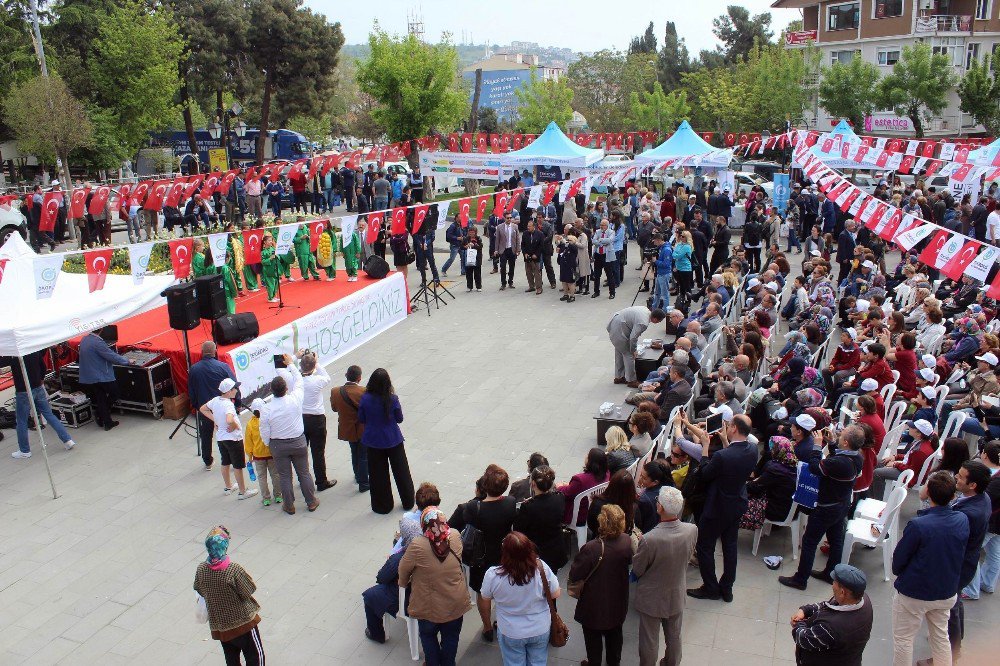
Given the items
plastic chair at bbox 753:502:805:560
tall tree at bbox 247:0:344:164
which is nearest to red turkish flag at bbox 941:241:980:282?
plastic chair at bbox 753:502:805:560

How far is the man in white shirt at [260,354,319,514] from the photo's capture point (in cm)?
792

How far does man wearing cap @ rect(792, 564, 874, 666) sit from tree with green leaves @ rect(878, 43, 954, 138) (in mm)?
38411

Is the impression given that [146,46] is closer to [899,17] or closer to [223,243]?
[223,243]

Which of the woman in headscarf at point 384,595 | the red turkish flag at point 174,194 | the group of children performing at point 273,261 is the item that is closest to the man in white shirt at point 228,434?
the woman in headscarf at point 384,595

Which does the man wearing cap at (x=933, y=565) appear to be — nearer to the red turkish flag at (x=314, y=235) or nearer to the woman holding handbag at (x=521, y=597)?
the woman holding handbag at (x=521, y=597)

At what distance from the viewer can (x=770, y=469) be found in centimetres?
691

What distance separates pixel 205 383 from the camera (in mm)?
9328

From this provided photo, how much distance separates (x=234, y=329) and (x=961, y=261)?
10075mm

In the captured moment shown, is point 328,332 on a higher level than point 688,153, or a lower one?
lower

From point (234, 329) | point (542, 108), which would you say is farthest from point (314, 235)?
point (542, 108)

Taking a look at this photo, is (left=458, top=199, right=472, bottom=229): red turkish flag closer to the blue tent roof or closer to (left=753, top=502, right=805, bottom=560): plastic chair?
the blue tent roof

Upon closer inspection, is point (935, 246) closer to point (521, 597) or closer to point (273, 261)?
point (521, 597)

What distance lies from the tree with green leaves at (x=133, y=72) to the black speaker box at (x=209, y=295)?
21388 mm

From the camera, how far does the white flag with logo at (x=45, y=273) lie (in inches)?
372
